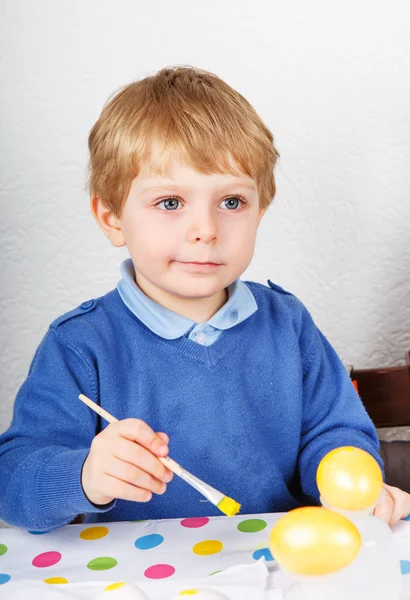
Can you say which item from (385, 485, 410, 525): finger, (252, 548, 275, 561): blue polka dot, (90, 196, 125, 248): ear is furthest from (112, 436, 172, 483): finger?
(90, 196, 125, 248): ear

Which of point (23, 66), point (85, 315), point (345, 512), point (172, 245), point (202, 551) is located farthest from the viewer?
point (23, 66)

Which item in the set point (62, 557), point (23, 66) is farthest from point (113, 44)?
point (62, 557)

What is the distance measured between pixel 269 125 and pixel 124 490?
831mm

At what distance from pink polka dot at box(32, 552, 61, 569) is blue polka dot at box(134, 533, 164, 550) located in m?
0.07

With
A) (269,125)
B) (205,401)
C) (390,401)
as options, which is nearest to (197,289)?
(205,401)

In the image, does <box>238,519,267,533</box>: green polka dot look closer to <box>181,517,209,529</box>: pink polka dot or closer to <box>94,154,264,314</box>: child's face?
<box>181,517,209,529</box>: pink polka dot

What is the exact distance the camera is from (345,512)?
1.78ft

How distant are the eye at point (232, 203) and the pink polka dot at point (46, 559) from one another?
1.26ft

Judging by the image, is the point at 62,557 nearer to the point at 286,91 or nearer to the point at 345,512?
the point at 345,512

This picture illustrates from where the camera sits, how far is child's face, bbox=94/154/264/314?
0.79 meters

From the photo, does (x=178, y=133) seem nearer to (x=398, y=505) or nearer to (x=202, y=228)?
(x=202, y=228)

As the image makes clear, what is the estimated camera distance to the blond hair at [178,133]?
80 cm

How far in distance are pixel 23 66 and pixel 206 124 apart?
58 cm

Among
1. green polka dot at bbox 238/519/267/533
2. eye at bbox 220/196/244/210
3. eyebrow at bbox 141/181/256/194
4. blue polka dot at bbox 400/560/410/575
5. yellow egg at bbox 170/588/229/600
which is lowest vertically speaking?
blue polka dot at bbox 400/560/410/575
